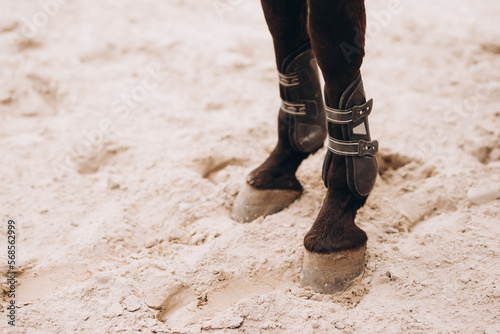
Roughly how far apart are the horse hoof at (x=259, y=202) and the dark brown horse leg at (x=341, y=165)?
0.28m

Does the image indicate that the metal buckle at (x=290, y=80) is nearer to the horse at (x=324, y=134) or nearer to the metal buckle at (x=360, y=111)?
the horse at (x=324, y=134)

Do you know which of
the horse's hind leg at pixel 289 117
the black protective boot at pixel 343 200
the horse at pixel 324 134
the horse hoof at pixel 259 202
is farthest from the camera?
the horse hoof at pixel 259 202

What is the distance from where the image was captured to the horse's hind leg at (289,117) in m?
1.55

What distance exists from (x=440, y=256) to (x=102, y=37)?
105 inches

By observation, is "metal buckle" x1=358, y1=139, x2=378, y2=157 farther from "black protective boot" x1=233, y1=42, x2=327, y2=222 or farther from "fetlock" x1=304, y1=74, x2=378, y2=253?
"black protective boot" x1=233, y1=42, x2=327, y2=222

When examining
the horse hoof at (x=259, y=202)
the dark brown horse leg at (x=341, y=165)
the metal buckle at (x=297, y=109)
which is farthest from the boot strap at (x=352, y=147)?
the horse hoof at (x=259, y=202)

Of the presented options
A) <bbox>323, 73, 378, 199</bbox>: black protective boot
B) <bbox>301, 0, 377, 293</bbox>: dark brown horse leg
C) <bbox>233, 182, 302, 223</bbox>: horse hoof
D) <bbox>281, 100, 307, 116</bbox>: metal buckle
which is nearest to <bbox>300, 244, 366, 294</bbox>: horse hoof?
<bbox>301, 0, 377, 293</bbox>: dark brown horse leg

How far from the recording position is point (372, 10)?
340 centimetres

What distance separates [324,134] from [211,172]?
2.06ft

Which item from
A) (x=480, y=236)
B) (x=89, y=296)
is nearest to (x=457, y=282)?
(x=480, y=236)

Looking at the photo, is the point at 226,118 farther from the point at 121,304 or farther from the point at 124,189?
the point at 121,304

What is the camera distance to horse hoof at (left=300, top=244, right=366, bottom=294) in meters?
1.41

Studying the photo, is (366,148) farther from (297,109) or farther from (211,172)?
(211,172)

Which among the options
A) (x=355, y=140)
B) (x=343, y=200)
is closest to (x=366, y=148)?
(x=355, y=140)
